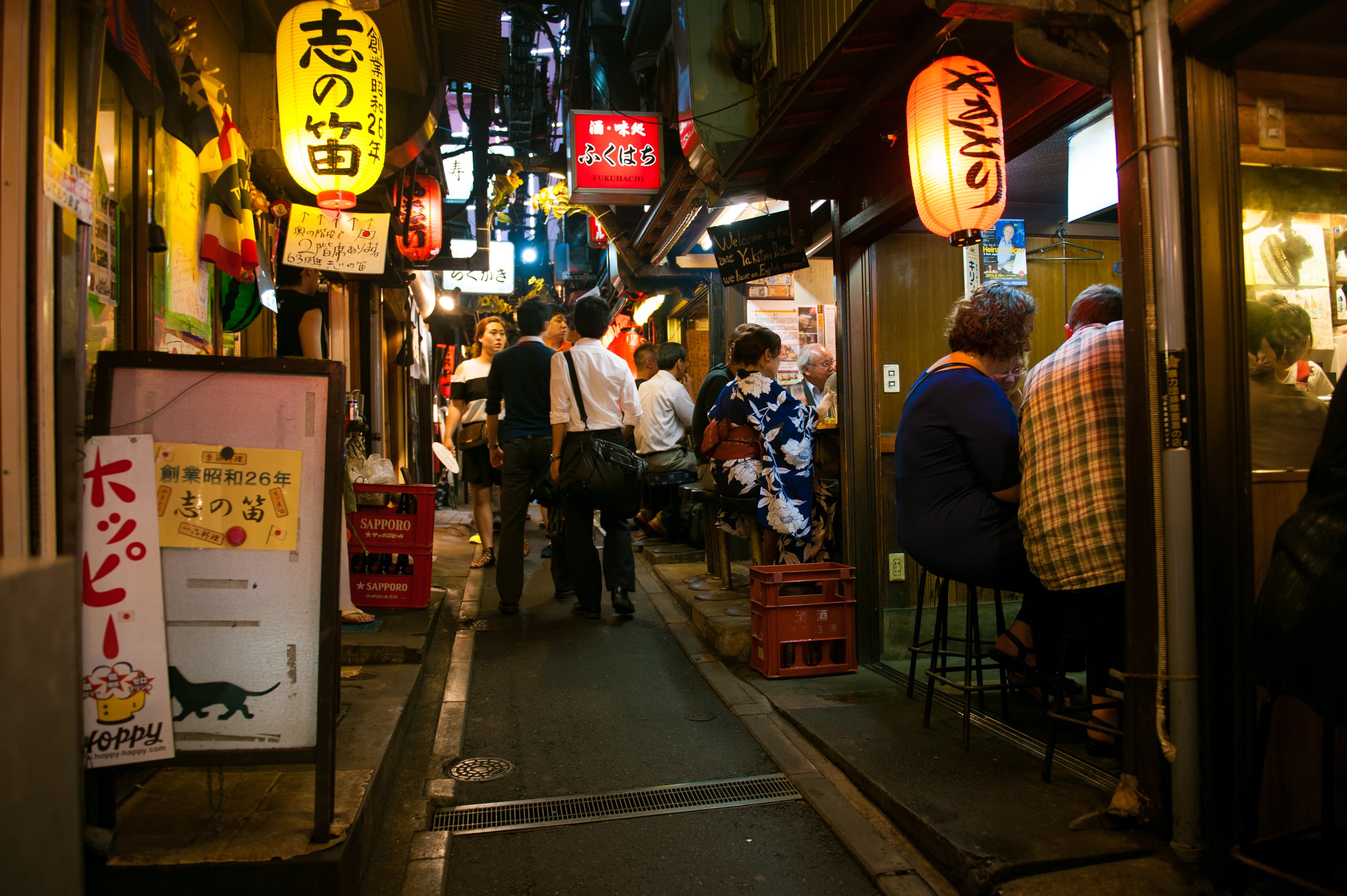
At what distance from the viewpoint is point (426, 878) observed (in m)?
2.93

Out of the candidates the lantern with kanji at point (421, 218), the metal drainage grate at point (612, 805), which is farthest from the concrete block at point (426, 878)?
the lantern with kanji at point (421, 218)

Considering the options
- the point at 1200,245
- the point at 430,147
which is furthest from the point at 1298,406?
the point at 430,147

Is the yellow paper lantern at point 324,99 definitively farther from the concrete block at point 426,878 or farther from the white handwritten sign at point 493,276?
the white handwritten sign at point 493,276

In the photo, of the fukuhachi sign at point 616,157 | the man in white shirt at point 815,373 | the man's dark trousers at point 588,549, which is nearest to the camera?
the man's dark trousers at point 588,549

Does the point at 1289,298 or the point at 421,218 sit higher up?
the point at 421,218

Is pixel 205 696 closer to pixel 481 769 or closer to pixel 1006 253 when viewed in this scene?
pixel 481 769

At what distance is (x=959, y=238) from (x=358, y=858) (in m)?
3.69

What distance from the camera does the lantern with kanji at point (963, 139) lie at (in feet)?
12.8

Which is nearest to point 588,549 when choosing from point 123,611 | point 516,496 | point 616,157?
point 516,496

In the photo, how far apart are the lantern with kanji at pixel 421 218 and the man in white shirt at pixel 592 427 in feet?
11.1

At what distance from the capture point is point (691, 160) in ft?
23.6

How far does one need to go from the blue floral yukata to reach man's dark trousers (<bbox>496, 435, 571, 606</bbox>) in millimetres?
1599

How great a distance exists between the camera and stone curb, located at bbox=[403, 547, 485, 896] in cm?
293

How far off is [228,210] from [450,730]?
3031 millimetres
